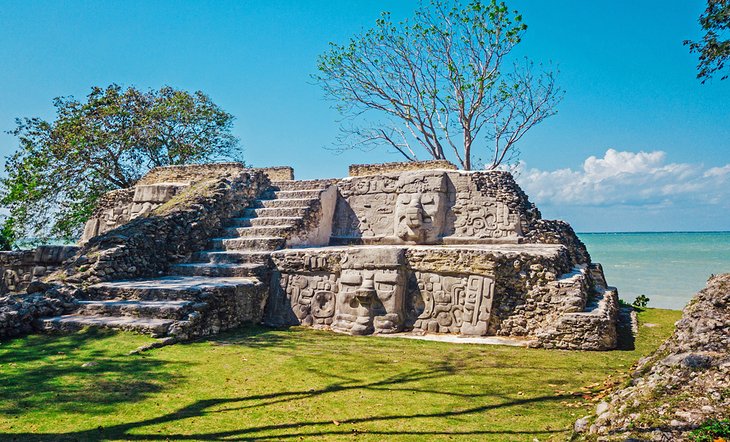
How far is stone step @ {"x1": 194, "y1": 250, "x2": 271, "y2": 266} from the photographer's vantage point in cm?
864

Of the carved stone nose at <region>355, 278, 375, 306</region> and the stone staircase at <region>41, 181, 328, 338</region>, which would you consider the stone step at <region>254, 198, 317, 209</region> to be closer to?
the stone staircase at <region>41, 181, 328, 338</region>

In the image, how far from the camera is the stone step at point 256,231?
382 inches

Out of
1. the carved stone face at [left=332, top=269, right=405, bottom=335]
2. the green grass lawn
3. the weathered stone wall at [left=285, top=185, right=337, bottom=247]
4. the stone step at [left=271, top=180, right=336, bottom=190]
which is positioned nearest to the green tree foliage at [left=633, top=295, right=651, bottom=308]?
the green grass lawn

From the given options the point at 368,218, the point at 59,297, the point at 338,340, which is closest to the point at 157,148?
the point at 368,218

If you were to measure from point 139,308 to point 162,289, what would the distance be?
1.75 ft

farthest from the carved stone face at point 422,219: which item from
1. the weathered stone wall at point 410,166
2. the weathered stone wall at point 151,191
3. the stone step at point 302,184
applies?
the weathered stone wall at point 151,191

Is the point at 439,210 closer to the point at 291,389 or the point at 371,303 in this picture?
the point at 371,303

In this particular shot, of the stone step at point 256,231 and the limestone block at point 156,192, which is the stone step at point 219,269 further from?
the limestone block at point 156,192

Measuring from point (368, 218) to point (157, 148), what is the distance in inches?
492

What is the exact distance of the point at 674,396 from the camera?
259 cm

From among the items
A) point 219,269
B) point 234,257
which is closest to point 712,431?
point 219,269

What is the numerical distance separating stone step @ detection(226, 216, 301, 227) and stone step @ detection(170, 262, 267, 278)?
5.21 ft

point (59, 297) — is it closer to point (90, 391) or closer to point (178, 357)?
point (178, 357)

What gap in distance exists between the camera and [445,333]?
7.35 meters
